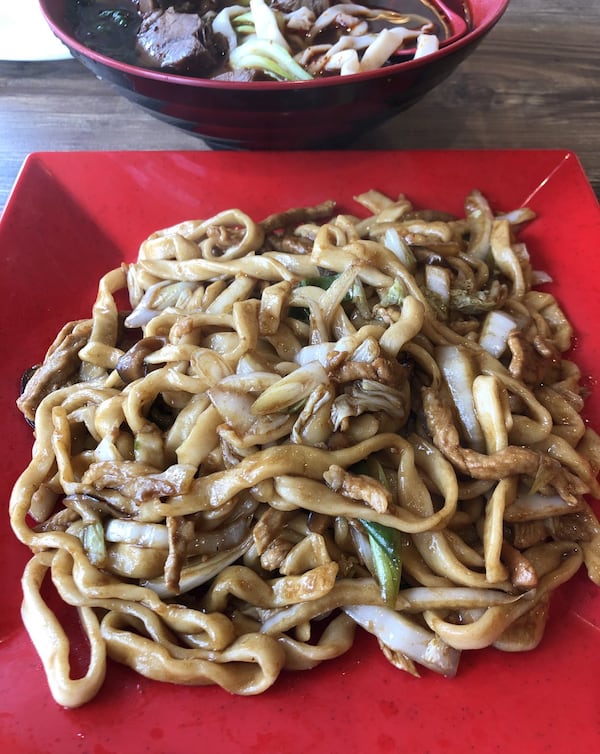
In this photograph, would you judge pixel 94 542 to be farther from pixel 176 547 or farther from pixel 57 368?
pixel 57 368

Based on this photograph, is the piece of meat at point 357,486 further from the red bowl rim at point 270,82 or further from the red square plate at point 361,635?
the red bowl rim at point 270,82

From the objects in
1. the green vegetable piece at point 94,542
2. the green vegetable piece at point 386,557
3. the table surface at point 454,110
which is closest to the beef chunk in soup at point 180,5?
the table surface at point 454,110

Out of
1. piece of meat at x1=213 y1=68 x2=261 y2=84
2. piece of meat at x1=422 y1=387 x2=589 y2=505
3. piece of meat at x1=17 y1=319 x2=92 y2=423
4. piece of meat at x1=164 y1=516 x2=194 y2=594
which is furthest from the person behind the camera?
piece of meat at x1=213 y1=68 x2=261 y2=84

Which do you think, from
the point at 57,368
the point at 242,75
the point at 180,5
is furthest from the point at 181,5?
the point at 57,368

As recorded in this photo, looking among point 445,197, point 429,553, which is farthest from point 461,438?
point 445,197

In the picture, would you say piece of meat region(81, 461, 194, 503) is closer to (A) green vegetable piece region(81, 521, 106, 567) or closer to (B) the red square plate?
(A) green vegetable piece region(81, 521, 106, 567)

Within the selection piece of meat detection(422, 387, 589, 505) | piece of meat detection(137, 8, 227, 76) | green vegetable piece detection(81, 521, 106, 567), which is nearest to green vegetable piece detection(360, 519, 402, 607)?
piece of meat detection(422, 387, 589, 505)
